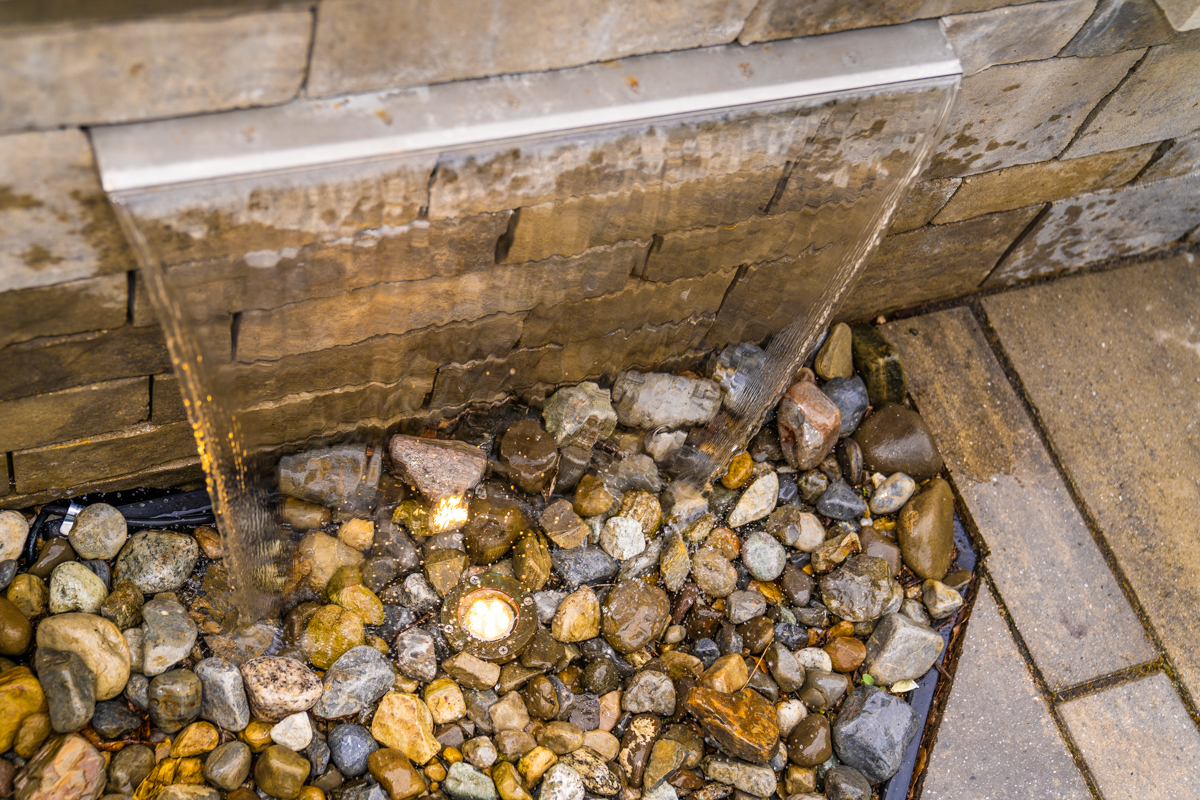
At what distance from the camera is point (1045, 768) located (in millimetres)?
2600

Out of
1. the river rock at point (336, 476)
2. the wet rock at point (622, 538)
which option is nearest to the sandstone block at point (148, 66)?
the river rock at point (336, 476)

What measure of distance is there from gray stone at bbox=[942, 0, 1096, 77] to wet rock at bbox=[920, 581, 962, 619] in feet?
5.05

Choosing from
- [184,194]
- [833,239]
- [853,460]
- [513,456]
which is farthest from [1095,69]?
[184,194]

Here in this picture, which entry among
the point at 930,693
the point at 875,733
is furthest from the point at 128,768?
the point at 930,693

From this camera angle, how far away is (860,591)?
270cm

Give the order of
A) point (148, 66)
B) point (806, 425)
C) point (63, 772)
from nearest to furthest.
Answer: point (148, 66), point (63, 772), point (806, 425)

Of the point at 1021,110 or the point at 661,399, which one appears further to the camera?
the point at 661,399

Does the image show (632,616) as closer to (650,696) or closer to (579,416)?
(650,696)

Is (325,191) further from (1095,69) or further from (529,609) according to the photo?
(1095,69)

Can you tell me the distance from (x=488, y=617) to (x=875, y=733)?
3.78ft

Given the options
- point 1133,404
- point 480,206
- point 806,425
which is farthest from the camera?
point 1133,404

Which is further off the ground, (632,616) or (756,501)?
(756,501)

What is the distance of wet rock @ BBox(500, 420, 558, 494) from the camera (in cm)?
265

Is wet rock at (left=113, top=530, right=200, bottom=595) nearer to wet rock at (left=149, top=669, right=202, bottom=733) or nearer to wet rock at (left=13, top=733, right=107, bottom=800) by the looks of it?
wet rock at (left=149, top=669, right=202, bottom=733)
